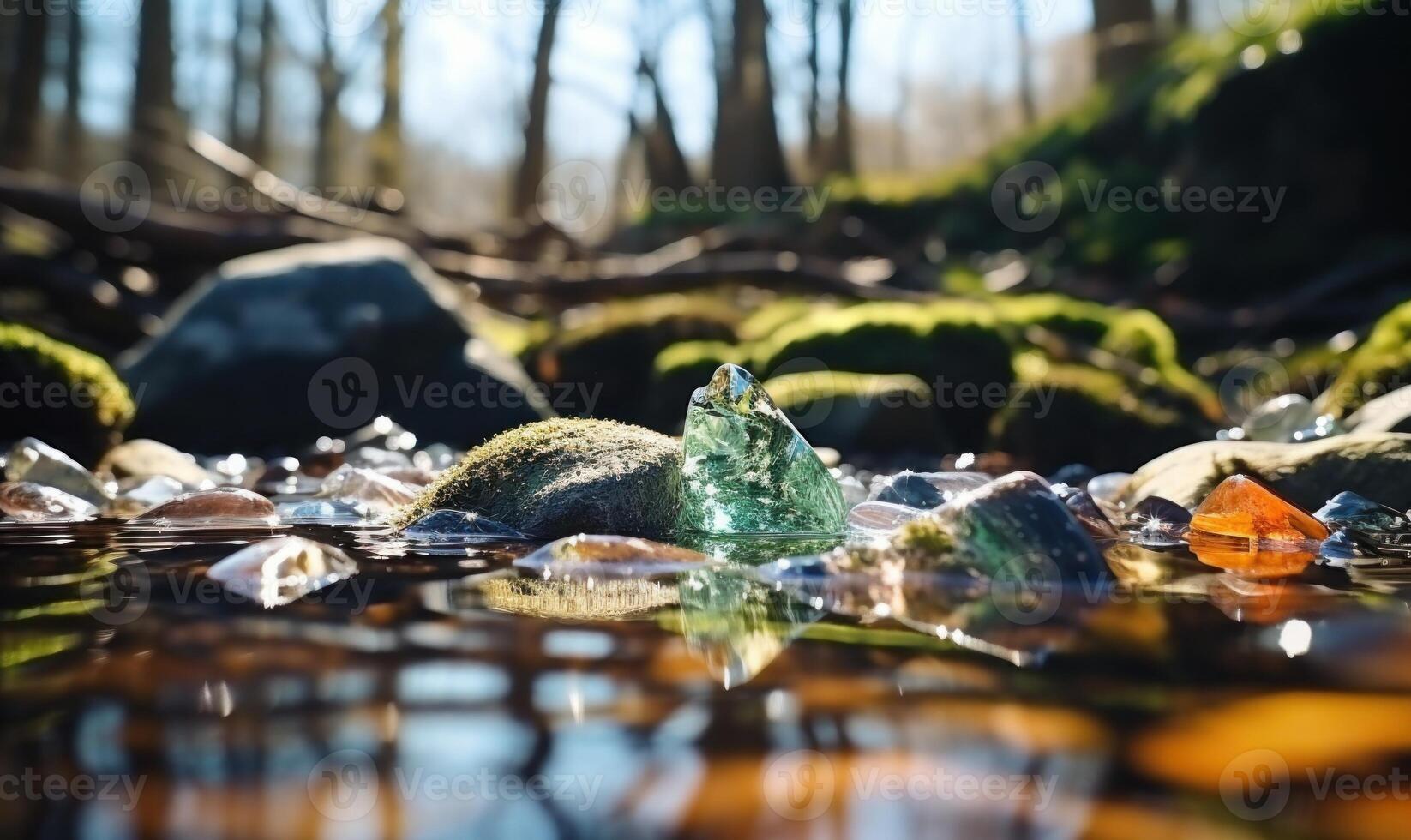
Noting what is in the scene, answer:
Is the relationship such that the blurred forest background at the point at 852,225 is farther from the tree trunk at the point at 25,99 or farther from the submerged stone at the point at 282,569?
the submerged stone at the point at 282,569

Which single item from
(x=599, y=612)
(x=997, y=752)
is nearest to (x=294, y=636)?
(x=599, y=612)

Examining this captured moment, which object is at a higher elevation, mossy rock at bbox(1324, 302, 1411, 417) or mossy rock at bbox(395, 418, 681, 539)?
mossy rock at bbox(1324, 302, 1411, 417)

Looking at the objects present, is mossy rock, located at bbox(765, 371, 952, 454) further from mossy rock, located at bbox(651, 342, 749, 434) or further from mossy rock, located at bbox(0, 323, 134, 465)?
mossy rock, located at bbox(0, 323, 134, 465)

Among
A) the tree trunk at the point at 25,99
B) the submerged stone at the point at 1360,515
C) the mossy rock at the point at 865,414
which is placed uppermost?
the tree trunk at the point at 25,99

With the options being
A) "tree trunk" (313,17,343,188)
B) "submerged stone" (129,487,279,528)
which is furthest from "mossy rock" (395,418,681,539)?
"tree trunk" (313,17,343,188)

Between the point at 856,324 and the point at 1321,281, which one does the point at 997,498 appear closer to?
the point at 856,324

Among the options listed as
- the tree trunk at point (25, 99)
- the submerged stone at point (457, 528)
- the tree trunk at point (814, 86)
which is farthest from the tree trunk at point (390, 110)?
the submerged stone at point (457, 528)
